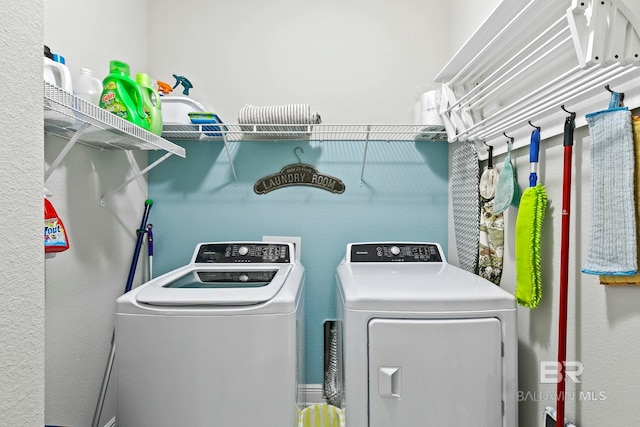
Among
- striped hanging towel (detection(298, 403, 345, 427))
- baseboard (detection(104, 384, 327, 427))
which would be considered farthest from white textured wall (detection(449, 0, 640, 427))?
baseboard (detection(104, 384, 327, 427))

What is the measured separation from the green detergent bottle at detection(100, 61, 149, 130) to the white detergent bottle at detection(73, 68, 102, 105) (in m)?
0.04

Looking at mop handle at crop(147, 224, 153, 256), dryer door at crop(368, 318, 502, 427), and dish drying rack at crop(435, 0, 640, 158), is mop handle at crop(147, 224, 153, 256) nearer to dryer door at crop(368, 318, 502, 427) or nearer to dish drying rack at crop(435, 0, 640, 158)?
dryer door at crop(368, 318, 502, 427)

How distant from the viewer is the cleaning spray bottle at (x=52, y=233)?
1236 millimetres

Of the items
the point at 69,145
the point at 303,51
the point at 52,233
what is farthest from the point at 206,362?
the point at 303,51

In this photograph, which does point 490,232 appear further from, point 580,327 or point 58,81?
point 58,81

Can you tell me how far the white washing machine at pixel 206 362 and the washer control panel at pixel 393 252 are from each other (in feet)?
2.88

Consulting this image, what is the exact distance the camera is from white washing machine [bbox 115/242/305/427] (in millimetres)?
1284

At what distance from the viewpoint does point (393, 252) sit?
2.13 m

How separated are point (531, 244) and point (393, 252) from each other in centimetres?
91

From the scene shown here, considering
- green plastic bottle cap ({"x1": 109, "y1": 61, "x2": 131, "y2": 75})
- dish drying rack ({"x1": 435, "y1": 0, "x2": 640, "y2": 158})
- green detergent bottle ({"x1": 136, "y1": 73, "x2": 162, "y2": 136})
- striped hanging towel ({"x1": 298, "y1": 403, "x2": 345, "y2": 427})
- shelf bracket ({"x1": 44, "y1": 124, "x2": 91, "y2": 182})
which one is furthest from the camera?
striped hanging towel ({"x1": 298, "y1": 403, "x2": 345, "y2": 427})

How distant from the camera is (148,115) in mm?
1722

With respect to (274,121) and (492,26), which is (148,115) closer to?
(274,121)

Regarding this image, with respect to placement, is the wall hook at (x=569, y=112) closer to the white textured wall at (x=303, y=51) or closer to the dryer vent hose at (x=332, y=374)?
the white textured wall at (x=303, y=51)

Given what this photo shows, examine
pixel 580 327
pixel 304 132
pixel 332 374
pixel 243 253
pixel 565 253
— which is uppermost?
pixel 304 132
